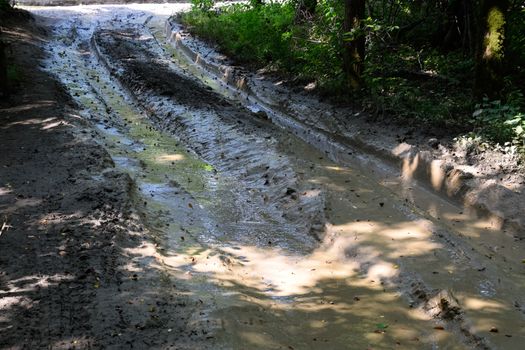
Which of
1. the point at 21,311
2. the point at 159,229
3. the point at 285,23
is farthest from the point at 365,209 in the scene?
the point at 285,23

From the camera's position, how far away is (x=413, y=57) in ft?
44.2

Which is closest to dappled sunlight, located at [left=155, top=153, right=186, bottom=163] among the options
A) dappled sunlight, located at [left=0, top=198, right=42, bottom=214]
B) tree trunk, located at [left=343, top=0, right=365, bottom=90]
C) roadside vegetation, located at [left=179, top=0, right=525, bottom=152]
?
dappled sunlight, located at [left=0, top=198, right=42, bottom=214]

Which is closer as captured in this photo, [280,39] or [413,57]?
[413,57]

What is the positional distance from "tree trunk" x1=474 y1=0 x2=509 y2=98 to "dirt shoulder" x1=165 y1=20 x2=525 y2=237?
4.14 feet

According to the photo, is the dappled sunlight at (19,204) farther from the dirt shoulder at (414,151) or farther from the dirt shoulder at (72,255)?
the dirt shoulder at (414,151)

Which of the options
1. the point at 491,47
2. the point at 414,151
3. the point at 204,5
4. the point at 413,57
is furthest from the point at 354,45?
the point at 204,5

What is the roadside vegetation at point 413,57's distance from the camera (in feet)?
30.4

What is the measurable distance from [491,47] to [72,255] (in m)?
8.13

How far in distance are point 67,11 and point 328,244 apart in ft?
81.7

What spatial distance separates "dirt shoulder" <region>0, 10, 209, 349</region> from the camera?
4.20 metres

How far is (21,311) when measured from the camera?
14.0 ft

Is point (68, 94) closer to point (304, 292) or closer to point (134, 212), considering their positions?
point (134, 212)

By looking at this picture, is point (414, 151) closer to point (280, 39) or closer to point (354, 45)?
point (354, 45)

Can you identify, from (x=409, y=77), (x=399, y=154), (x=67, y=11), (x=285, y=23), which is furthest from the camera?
(x=67, y=11)
